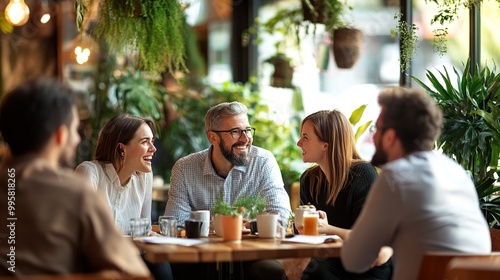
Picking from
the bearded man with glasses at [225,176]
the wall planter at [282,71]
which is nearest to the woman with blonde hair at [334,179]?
the bearded man with glasses at [225,176]

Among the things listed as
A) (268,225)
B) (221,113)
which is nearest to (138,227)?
(268,225)

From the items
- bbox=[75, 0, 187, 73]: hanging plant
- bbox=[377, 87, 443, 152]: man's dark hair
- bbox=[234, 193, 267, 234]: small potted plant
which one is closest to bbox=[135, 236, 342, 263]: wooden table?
bbox=[234, 193, 267, 234]: small potted plant

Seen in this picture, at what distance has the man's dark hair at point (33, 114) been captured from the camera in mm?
2672

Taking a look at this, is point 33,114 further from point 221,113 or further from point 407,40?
point 407,40

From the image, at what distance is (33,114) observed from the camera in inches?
105

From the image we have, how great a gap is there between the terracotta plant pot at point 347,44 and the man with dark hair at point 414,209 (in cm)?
328

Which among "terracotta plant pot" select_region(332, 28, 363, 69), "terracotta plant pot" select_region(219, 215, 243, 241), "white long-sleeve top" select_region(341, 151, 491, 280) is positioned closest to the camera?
"white long-sleeve top" select_region(341, 151, 491, 280)

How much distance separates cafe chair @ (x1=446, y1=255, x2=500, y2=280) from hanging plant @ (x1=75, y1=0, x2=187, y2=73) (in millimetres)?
2801

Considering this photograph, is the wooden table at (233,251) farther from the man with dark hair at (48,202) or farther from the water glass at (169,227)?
the man with dark hair at (48,202)

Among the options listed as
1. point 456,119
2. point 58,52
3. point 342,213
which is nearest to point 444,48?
point 456,119

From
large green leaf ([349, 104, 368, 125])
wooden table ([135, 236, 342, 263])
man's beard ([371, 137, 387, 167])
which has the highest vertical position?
large green leaf ([349, 104, 368, 125])

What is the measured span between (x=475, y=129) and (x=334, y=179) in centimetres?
100

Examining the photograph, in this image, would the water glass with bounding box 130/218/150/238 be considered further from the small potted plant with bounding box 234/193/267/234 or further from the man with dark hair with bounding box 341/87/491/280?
the man with dark hair with bounding box 341/87/491/280

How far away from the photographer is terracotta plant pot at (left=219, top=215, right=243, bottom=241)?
3559mm
